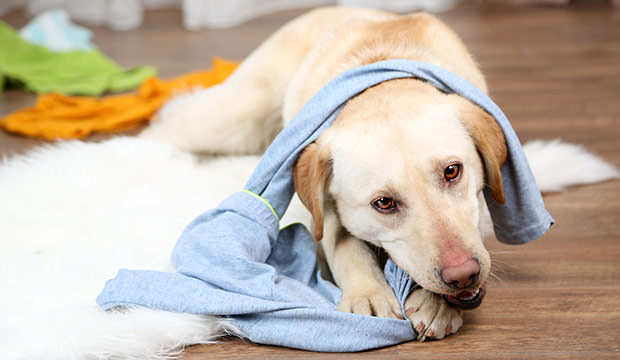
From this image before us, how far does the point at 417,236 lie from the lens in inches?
58.7

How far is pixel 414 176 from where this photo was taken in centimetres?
152

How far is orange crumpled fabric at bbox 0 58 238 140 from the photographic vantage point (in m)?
3.17

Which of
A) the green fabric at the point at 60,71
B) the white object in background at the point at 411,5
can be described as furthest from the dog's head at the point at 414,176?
the white object in background at the point at 411,5

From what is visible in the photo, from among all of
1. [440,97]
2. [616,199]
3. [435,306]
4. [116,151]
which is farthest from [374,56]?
[116,151]

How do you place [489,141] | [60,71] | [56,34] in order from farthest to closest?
[56,34], [60,71], [489,141]

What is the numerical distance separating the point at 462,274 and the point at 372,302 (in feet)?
0.96

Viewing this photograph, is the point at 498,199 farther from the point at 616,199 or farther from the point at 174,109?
the point at 174,109

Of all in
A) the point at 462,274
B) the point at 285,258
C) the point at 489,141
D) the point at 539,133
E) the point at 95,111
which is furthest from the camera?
the point at 95,111

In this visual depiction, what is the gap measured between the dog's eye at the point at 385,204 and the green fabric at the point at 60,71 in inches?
98.4

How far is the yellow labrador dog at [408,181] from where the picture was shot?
148 centimetres

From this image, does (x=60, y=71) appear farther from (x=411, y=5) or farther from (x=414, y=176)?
(x=414, y=176)

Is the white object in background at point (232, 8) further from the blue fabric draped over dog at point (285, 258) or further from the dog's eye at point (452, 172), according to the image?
the dog's eye at point (452, 172)

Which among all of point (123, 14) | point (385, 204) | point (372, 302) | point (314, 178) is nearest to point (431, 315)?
point (372, 302)

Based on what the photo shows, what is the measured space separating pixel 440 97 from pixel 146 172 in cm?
137
